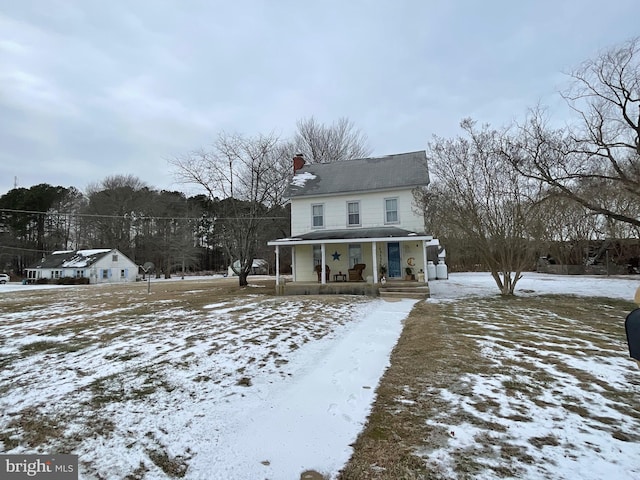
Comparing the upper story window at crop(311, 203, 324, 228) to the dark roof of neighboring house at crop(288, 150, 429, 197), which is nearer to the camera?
the dark roof of neighboring house at crop(288, 150, 429, 197)

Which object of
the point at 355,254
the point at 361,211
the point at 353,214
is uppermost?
the point at 361,211

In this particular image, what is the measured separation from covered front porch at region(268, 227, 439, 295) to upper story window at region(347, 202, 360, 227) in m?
0.51

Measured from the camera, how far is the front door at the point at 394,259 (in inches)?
647

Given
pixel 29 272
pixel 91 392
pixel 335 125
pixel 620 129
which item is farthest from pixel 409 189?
pixel 29 272

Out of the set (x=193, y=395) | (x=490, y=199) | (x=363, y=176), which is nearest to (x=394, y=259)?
(x=363, y=176)

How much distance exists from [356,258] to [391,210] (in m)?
3.09

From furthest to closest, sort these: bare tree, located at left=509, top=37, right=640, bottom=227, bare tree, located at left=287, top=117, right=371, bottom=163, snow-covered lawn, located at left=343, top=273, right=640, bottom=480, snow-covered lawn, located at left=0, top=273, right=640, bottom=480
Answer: bare tree, located at left=287, top=117, right=371, bottom=163, bare tree, located at left=509, top=37, right=640, bottom=227, snow-covered lawn, located at left=0, top=273, right=640, bottom=480, snow-covered lawn, located at left=343, top=273, right=640, bottom=480

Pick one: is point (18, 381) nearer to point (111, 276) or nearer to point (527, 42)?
point (527, 42)

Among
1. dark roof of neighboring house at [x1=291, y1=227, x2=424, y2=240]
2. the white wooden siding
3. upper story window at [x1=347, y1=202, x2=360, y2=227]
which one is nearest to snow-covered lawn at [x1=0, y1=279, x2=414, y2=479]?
dark roof of neighboring house at [x1=291, y1=227, x2=424, y2=240]

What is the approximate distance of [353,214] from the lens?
56.5ft

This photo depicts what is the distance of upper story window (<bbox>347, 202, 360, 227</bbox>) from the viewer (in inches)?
675

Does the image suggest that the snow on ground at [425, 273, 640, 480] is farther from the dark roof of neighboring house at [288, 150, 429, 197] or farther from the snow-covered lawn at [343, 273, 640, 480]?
the dark roof of neighboring house at [288, 150, 429, 197]

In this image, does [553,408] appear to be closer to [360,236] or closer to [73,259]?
[360,236]

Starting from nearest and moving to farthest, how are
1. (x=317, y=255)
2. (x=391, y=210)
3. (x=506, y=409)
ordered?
(x=506, y=409) → (x=391, y=210) → (x=317, y=255)
